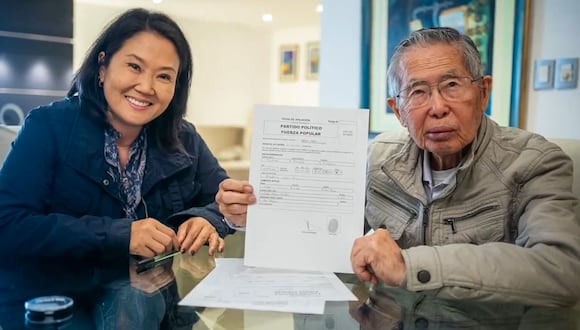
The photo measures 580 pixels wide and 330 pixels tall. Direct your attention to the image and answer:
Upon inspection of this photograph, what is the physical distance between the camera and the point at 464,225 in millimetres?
1092

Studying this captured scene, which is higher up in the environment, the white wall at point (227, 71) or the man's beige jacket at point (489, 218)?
the white wall at point (227, 71)

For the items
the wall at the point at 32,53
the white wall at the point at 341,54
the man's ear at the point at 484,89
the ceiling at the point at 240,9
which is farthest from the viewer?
the ceiling at the point at 240,9

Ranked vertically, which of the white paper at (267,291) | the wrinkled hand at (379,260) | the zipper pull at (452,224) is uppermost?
the zipper pull at (452,224)

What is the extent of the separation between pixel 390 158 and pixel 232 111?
5837mm

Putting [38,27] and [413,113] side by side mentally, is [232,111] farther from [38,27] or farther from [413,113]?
[413,113]

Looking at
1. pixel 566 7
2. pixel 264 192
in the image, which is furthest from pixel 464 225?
pixel 566 7

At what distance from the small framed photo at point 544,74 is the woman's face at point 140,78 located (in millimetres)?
1353

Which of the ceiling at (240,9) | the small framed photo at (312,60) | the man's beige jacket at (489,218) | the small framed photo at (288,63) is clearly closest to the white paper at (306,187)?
the man's beige jacket at (489,218)

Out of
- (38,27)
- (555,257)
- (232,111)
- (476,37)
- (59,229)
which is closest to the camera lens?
(555,257)

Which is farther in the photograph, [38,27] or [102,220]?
[38,27]

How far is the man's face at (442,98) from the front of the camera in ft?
3.48

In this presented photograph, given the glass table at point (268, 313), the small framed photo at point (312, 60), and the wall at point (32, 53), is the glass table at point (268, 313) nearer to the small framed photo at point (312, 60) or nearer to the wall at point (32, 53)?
the wall at point (32, 53)

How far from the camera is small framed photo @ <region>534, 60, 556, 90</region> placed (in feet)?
6.16

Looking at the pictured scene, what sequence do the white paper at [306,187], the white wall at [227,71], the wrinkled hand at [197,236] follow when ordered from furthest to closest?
the white wall at [227,71]
the wrinkled hand at [197,236]
the white paper at [306,187]
